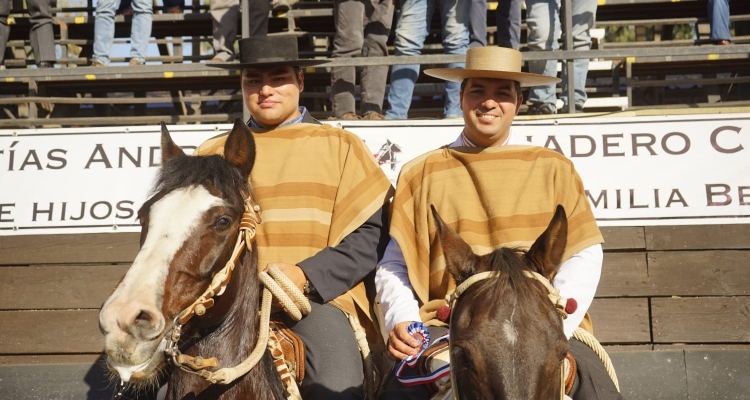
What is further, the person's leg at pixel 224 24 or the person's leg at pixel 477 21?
the person's leg at pixel 224 24

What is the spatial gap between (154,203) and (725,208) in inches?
160

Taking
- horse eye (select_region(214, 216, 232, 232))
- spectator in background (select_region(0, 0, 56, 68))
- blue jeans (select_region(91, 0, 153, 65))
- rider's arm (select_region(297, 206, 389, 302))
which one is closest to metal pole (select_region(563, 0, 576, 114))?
rider's arm (select_region(297, 206, 389, 302))

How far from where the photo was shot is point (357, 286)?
4262 millimetres

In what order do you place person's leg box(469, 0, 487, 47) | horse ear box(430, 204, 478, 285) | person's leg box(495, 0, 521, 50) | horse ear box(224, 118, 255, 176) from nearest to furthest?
horse ear box(430, 204, 478, 285) → horse ear box(224, 118, 255, 176) → person's leg box(469, 0, 487, 47) → person's leg box(495, 0, 521, 50)

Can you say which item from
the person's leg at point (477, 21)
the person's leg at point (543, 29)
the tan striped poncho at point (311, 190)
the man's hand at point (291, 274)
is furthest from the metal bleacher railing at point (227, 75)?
the man's hand at point (291, 274)

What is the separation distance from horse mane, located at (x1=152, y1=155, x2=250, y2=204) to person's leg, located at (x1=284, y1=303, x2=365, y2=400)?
2.73ft

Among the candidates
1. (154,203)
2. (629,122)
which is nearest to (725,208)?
(629,122)

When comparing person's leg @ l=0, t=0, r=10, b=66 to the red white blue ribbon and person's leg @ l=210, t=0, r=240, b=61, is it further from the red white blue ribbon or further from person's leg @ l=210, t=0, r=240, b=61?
the red white blue ribbon

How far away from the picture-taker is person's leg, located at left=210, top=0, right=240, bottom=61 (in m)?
8.08

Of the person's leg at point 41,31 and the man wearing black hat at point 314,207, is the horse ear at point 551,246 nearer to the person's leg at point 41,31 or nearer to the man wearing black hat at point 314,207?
the man wearing black hat at point 314,207

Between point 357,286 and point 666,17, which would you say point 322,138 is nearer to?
point 357,286

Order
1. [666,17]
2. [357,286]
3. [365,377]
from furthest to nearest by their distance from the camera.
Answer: [666,17], [357,286], [365,377]

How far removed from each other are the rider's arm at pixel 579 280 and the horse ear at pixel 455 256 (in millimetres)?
714

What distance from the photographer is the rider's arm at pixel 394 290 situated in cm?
379
